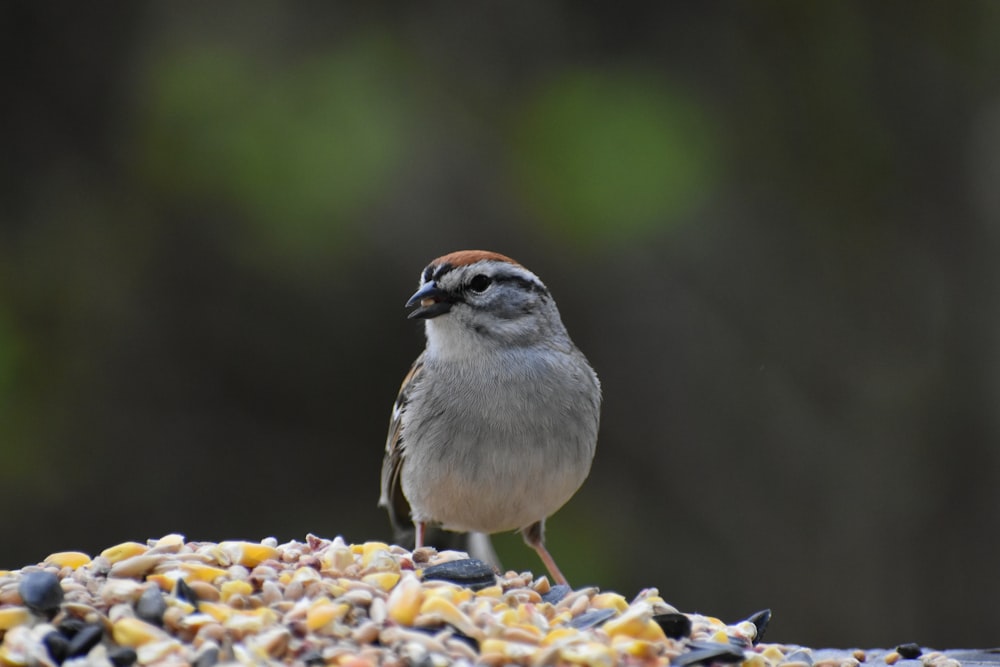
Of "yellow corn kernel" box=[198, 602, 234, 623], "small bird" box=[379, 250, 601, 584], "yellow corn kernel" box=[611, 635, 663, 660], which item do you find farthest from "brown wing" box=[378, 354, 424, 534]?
"yellow corn kernel" box=[611, 635, 663, 660]

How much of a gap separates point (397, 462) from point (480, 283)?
0.82 m

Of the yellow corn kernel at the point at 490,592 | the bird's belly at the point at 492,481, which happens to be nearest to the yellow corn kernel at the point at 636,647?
the yellow corn kernel at the point at 490,592

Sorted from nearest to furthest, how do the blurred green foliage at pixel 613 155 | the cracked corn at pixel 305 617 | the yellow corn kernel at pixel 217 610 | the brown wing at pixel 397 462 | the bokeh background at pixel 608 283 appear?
the cracked corn at pixel 305 617
the yellow corn kernel at pixel 217 610
the brown wing at pixel 397 462
the blurred green foliage at pixel 613 155
the bokeh background at pixel 608 283

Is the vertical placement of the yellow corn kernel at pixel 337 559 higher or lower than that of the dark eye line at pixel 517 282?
lower

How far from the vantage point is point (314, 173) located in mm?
6062

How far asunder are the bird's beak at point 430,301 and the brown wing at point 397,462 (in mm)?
349

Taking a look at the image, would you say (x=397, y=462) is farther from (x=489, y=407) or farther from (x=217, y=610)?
(x=217, y=610)

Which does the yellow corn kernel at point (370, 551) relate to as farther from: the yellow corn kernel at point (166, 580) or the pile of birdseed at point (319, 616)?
the yellow corn kernel at point (166, 580)

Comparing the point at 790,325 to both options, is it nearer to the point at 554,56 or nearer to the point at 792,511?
the point at 792,511

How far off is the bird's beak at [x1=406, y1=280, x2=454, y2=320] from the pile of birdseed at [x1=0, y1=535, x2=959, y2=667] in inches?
47.5

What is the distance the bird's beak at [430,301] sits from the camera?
425 centimetres

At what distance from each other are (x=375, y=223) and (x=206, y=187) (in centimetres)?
89

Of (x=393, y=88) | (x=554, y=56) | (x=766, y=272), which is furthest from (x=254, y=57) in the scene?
(x=766, y=272)

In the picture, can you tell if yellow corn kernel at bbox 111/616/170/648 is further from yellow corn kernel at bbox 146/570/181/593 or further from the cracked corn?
yellow corn kernel at bbox 146/570/181/593
